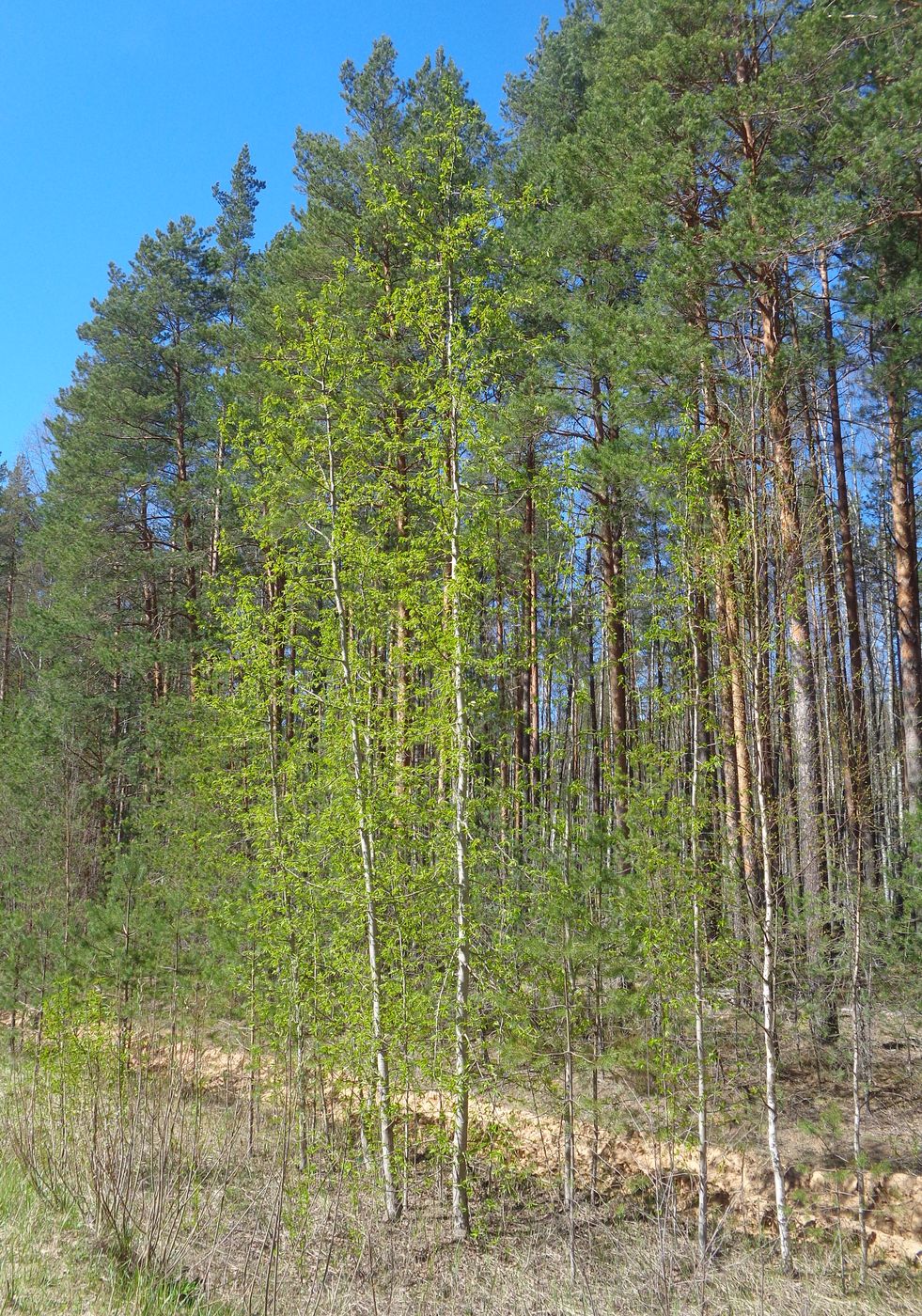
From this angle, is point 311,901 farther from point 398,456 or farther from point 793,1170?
point 398,456

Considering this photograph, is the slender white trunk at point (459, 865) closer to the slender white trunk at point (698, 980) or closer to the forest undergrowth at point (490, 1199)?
the forest undergrowth at point (490, 1199)

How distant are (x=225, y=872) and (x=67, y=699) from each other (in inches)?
318

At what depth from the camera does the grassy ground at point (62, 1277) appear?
14.3ft

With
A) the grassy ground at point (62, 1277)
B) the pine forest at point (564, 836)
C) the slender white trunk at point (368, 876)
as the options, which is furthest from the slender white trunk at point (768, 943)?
the grassy ground at point (62, 1277)

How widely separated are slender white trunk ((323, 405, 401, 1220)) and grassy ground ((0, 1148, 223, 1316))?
91.9 inches

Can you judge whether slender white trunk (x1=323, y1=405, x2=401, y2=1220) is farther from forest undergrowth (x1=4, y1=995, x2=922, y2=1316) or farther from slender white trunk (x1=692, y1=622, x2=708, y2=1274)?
slender white trunk (x1=692, y1=622, x2=708, y2=1274)

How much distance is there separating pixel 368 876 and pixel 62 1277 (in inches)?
129

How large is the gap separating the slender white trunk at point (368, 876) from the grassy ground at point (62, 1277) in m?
2.33

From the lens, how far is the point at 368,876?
289 inches

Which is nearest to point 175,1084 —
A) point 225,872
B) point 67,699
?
point 225,872

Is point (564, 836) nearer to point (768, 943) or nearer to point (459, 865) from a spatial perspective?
point (459, 865)

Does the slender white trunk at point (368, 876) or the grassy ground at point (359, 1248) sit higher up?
the slender white trunk at point (368, 876)

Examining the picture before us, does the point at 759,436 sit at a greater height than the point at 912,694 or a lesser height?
greater

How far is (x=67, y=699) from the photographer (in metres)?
16.7
